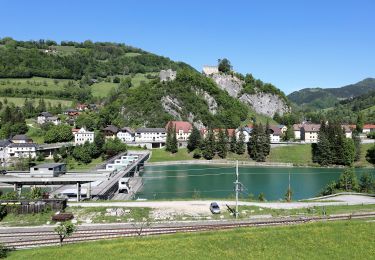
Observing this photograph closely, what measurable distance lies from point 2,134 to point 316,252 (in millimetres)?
100534

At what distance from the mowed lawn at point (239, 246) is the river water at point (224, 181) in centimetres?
2495

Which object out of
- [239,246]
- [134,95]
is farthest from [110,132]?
[239,246]

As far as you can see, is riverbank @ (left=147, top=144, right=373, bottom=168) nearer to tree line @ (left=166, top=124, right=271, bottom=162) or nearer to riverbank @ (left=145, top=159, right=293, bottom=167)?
riverbank @ (left=145, top=159, right=293, bottom=167)

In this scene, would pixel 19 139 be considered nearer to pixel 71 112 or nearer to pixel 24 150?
pixel 24 150

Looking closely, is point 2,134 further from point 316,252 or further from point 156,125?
point 316,252

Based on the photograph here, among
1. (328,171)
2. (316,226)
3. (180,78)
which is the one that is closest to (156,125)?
(180,78)

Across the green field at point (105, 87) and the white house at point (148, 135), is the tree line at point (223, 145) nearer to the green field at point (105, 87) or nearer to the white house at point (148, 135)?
the white house at point (148, 135)

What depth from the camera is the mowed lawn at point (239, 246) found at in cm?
2038

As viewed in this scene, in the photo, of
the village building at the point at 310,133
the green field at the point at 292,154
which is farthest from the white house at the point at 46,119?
the village building at the point at 310,133

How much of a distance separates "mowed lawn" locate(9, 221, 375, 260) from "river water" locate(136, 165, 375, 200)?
982 inches

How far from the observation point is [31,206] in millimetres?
32938

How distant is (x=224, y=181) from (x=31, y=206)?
136ft

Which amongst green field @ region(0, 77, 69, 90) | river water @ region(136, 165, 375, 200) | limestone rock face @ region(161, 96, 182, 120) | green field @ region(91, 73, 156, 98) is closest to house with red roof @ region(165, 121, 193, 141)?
limestone rock face @ region(161, 96, 182, 120)

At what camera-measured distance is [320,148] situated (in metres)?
93.9
